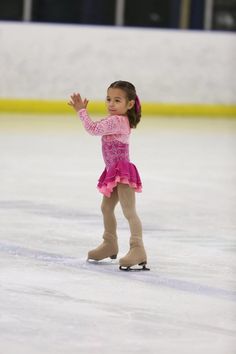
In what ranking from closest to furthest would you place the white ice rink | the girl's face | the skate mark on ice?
the white ice rink
the skate mark on ice
the girl's face

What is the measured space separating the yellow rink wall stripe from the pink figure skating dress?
958 cm

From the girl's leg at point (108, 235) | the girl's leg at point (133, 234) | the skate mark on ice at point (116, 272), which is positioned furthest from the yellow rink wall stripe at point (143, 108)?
the girl's leg at point (133, 234)

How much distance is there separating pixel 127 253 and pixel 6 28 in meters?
9.89

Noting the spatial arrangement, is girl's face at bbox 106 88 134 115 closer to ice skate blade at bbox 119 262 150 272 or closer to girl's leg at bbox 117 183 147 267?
girl's leg at bbox 117 183 147 267

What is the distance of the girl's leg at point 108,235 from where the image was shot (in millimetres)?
5125

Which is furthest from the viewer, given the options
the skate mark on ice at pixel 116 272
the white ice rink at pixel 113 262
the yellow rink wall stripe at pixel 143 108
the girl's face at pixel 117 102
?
the yellow rink wall stripe at pixel 143 108

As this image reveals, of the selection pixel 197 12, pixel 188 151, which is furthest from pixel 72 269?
pixel 197 12

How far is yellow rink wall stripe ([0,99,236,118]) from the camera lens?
1467cm

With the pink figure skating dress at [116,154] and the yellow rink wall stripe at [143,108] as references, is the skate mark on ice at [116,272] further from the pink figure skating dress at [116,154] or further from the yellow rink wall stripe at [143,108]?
the yellow rink wall stripe at [143,108]

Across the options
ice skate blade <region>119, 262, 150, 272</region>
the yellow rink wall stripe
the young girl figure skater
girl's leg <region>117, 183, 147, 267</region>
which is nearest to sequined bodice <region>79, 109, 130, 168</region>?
the young girl figure skater

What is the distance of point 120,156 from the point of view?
504 cm

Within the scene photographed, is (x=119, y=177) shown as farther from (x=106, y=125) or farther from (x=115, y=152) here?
(x=106, y=125)

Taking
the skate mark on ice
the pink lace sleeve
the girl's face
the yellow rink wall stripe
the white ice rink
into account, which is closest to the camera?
the white ice rink

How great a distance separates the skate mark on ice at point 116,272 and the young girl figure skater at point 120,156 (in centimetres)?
10
